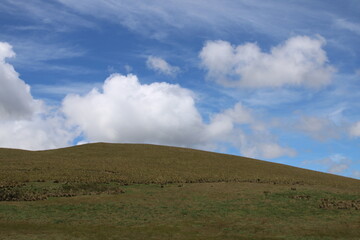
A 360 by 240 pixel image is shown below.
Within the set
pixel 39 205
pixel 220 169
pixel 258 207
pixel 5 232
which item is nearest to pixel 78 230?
pixel 5 232

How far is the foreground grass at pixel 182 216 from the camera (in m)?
19.5

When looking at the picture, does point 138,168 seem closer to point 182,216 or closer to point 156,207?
point 156,207

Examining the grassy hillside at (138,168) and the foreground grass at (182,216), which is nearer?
the foreground grass at (182,216)

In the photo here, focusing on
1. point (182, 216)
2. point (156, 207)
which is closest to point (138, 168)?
point (156, 207)

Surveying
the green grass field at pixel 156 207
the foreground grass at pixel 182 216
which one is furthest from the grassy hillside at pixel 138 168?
the foreground grass at pixel 182 216

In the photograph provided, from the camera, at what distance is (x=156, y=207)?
2628cm

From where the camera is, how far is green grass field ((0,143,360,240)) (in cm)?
1991

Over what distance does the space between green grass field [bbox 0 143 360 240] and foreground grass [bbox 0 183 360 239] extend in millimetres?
50

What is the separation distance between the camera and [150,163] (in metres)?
56.1

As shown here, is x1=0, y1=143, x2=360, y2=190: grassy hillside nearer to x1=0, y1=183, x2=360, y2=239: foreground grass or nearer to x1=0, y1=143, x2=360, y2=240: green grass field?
x1=0, y1=143, x2=360, y2=240: green grass field

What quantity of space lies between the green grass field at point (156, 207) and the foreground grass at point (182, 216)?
0.05 metres

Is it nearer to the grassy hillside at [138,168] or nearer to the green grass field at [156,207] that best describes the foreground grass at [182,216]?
the green grass field at [156,207]

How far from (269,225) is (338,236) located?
3826 millimetres

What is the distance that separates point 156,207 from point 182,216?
10.8 feet
